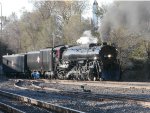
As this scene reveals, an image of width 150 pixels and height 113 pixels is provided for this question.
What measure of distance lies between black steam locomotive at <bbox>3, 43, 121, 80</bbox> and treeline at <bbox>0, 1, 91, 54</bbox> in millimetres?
19901

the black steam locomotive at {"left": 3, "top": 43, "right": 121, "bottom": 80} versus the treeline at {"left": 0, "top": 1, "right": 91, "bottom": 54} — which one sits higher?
the treeline at {"left": 0, "top": 1, "right": 91, "bottom": 54}

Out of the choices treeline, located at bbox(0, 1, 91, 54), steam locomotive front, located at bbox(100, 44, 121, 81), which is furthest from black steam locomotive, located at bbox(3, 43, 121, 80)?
treeline, located at bbox(0, 1, 91, 54)

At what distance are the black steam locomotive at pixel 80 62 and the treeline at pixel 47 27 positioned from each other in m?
19.9

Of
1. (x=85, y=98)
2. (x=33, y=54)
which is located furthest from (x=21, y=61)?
(x=85, y=98)

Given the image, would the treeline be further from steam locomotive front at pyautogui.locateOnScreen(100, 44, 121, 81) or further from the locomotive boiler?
steam locomotive front at pyautogui.locateOnScreen(100, 44, 121, 81)

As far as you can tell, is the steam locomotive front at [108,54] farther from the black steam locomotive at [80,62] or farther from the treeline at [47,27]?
the treeline at [47,27]

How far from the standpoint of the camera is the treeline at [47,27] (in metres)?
60.4

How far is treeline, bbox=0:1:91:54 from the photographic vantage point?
60.4m

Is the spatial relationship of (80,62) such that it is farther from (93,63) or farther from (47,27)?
(47,27)

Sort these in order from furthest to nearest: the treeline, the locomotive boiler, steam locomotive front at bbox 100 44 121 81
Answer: the treeline < steam locomotive front at bbox 100 44 121 81 < the locomotive boiler

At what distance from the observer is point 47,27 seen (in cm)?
7012

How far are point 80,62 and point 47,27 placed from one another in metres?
40.3

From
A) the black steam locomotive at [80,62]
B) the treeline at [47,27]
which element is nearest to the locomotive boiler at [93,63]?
the black steam locomotive at [80,62]

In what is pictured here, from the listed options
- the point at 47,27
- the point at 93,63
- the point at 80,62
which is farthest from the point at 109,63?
the point at 47,27
